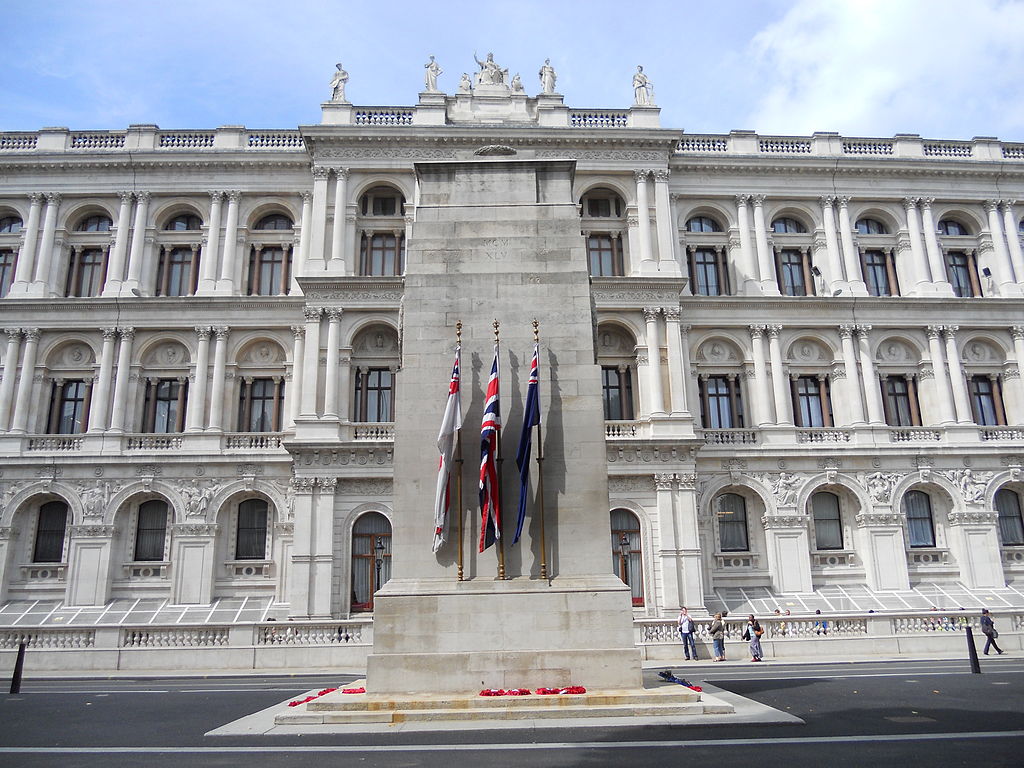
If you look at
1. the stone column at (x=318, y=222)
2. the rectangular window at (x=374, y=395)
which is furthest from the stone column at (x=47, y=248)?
the rectangular window at (x=374, y=395)

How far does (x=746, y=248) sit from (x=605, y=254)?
6.82 m

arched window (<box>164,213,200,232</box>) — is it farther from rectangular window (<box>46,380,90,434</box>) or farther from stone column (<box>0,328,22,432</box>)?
rectangular window (<box>46,380,90,434</box>)

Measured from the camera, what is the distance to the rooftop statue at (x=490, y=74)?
39781 millimetres

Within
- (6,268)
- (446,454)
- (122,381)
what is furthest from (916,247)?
(6,268)

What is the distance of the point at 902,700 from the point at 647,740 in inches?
282

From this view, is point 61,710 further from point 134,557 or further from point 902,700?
point 134,557

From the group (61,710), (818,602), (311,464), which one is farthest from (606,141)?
(61,710)

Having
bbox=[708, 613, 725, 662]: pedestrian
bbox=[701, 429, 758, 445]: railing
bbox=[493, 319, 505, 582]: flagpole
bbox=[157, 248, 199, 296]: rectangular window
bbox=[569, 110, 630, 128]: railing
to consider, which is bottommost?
bbox=[708, 613, 725, 662]: pedestrian

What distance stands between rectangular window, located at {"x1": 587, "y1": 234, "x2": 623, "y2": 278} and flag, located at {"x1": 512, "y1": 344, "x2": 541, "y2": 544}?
2282 centimetres

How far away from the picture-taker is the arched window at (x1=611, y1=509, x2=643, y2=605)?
3328 centimetres

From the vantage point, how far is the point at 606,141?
37781mm

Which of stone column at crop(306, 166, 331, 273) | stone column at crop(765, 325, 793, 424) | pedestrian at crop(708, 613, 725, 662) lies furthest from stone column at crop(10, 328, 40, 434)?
stone column at crop(765, 325, 793, 424)

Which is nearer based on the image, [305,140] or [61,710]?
[61,710]

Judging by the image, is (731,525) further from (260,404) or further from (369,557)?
(260,404)
